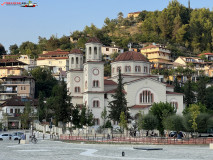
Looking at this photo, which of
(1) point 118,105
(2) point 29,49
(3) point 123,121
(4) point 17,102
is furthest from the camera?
(2) point 29,49

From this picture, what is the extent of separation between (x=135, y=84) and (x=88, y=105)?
7.63m

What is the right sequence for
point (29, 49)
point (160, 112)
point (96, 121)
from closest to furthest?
point (160, 112)
point (96, 121)
point (29, 49)

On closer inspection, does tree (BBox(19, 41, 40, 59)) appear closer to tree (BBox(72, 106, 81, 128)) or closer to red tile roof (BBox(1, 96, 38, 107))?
red tile roof (BBox(1, 96, 38, 107))

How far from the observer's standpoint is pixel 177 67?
115250 mm

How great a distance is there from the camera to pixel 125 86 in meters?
73.0

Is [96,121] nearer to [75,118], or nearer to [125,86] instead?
[75,118]

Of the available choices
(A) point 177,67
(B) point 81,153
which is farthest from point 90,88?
A: (A) point 177,67

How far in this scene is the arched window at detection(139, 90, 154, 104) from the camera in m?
72.8

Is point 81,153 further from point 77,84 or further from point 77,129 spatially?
point 77,84

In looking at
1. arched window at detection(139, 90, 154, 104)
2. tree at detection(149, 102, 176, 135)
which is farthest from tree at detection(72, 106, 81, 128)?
tree at detection(149, 102, 176, 135)

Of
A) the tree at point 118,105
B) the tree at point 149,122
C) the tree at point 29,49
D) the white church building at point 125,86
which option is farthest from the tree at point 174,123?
the tree at point 29,49

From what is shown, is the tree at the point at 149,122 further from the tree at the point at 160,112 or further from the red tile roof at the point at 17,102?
the red tile roof at the point at 17,102

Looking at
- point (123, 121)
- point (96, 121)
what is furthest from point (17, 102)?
point (123, 121)

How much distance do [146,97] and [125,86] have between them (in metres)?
3.50
